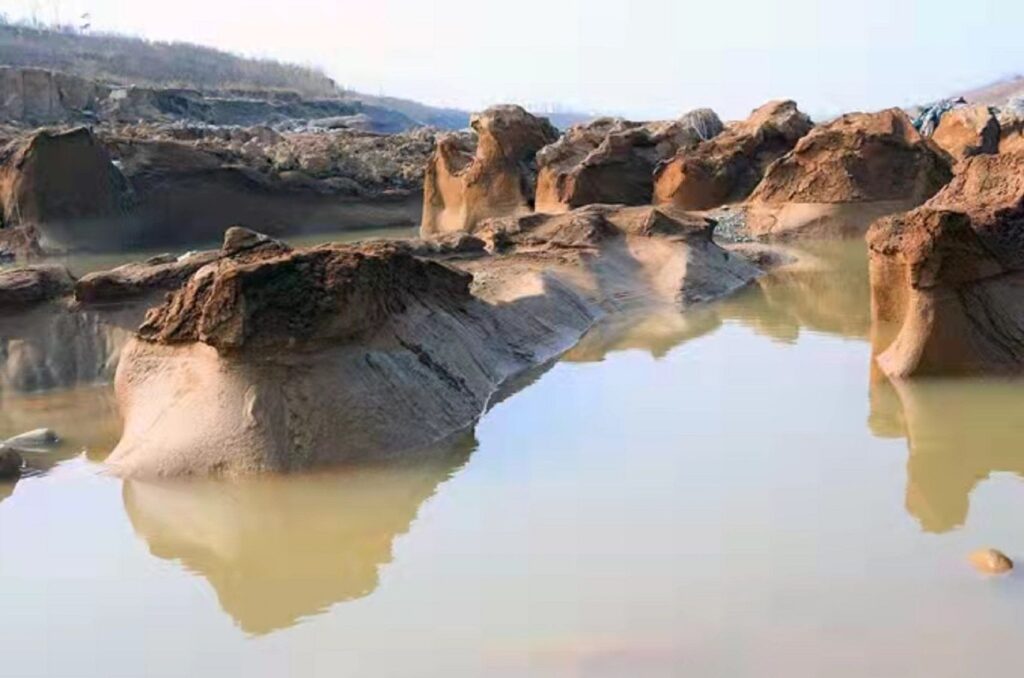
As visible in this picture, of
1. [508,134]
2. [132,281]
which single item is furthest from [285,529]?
[508,134]

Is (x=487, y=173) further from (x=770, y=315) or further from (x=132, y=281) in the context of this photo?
(x=132, y=281)

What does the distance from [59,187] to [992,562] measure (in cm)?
1676

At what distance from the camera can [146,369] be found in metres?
7.12

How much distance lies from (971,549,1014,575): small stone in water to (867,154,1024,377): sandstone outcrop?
3.10m

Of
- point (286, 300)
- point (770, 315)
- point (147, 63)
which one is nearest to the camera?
point (286, 300)

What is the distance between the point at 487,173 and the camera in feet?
63.9

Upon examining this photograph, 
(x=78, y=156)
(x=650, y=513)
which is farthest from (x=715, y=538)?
(x=78, y=156)

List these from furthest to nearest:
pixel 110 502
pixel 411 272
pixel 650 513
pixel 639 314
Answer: pixel 639 314 < pixel 411 272 < pixel 110 502 < pixel 650 513

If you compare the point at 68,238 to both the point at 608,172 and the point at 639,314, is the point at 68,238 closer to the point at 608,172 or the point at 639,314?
the point at 608,172

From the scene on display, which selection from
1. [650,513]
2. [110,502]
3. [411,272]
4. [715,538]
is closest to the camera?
[715,538]

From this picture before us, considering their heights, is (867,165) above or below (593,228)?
above

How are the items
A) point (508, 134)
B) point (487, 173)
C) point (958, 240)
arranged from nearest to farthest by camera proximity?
point (958, 240) → point (487, 173) → point (508, 134)

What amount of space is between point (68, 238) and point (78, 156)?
1.29m

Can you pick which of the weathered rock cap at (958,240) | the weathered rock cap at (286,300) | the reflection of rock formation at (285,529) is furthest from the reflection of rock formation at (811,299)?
the reflection of rock formation at (285,529)
